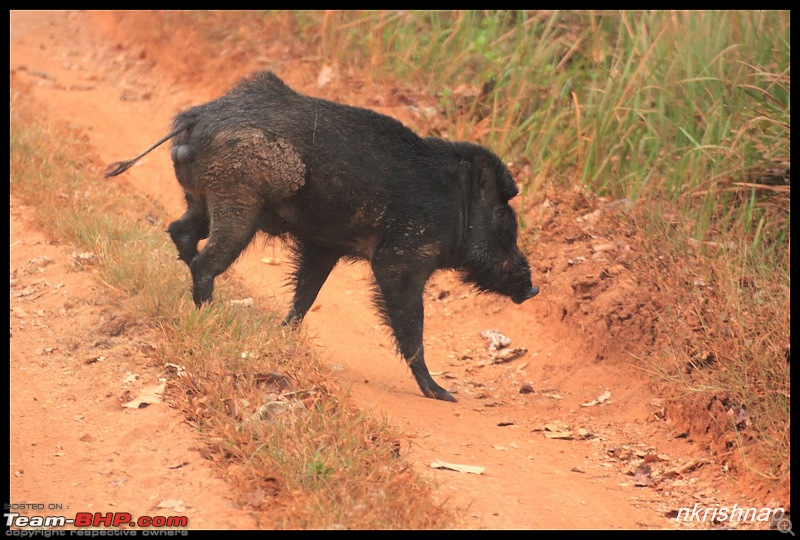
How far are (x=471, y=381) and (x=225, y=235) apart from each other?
217cm

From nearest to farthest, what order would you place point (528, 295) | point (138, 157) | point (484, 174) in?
1. point (138, 157)
2. point (484, 174)
3. point (528, 295)

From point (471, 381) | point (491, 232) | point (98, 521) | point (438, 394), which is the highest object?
point (491, 232)

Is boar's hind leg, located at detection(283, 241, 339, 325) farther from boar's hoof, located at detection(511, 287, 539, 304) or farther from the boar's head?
boar's hoof, located at detection(511, 287, 539, 304)

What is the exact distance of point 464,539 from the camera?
4.07 metres

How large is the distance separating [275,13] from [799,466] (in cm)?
832

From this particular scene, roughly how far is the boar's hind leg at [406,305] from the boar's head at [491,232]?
45 centimetres

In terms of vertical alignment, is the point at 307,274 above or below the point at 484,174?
below

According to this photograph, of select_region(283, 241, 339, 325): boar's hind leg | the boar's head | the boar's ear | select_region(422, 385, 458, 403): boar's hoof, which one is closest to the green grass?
select_region(283, 241, 339, 325): boar's hind leg

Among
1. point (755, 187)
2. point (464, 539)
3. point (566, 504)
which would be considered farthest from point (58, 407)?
point (755, 187)

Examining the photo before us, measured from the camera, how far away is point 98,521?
4023 mm

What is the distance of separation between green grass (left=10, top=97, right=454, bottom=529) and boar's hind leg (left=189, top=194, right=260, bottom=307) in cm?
24

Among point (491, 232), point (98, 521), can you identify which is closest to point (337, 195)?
point (491, 232)

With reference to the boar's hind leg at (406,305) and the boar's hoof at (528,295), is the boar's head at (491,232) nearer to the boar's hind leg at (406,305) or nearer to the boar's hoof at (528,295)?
the boar's hoof at (528,295)

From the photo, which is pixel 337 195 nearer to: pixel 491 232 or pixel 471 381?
pixel 491 232
